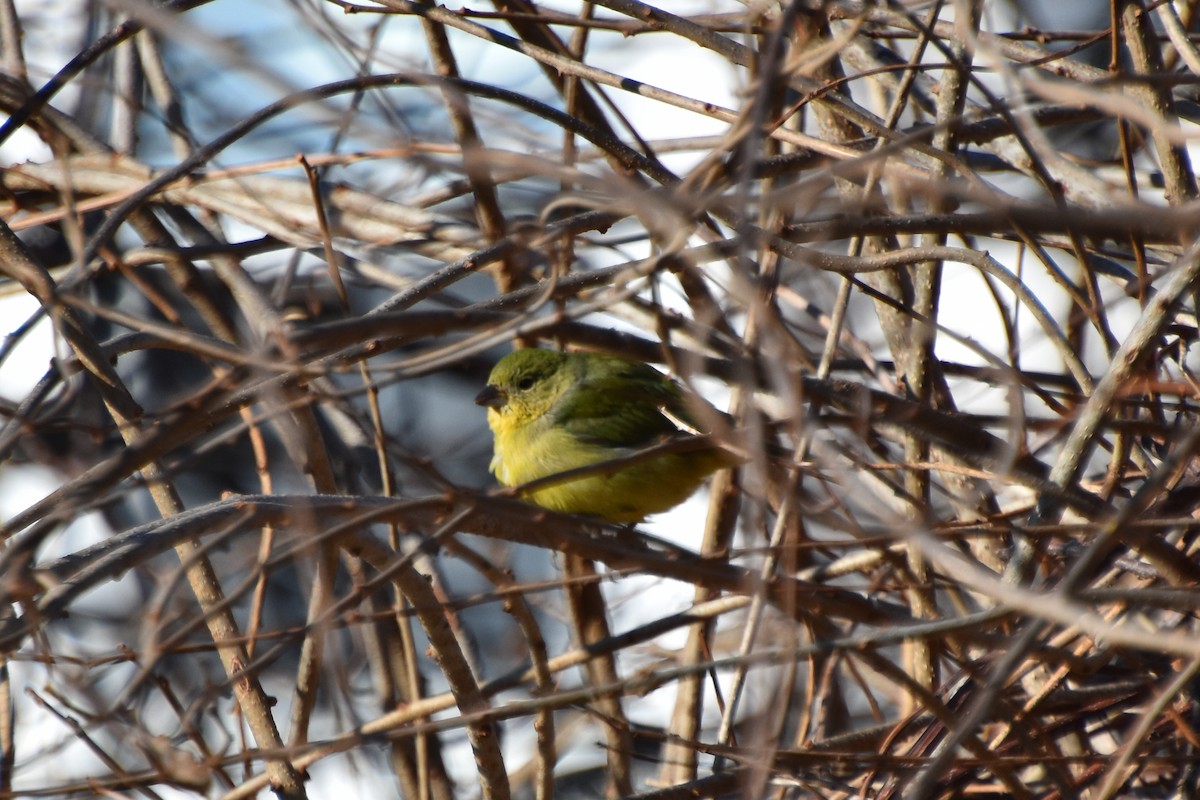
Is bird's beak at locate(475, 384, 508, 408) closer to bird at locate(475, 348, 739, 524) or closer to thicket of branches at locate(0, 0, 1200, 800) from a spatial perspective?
bird at locate(475, 348, 739, 524)

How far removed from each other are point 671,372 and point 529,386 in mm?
2614

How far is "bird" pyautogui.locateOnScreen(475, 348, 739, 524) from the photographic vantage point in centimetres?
473

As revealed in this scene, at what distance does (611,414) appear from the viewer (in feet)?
17.1

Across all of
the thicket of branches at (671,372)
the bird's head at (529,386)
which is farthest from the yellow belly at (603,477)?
the thicket of branches at (671,372)

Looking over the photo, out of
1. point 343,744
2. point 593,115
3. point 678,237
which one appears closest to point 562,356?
point 593,115

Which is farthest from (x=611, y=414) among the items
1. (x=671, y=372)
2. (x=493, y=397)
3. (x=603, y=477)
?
(x=671, y=372)

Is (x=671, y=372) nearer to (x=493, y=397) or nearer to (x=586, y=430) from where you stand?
(x=586, y=430)

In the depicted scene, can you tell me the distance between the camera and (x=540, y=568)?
7.14 m

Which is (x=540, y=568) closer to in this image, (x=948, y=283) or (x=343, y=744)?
(x=948, y=283)

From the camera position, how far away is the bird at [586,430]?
4730 millimetres

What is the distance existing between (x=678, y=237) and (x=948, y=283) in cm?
552

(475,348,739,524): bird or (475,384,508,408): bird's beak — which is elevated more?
(475,384,508,408): bird's beak

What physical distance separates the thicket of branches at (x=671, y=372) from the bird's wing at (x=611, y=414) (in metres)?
0.43

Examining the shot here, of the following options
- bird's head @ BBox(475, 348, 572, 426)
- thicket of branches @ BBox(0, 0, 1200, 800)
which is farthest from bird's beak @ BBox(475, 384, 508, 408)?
thicket of branches @ BBox(0, 0, 1200, 800)
